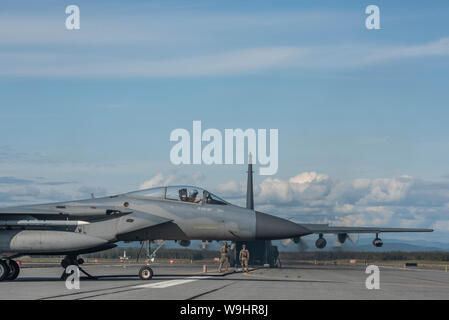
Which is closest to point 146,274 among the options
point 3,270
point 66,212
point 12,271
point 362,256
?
point 66,212

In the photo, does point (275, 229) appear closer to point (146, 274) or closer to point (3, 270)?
point (146, 274)

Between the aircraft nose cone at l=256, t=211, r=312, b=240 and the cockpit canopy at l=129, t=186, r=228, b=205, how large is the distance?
5.52ft

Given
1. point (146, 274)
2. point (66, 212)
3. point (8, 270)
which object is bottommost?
point (146, 274)

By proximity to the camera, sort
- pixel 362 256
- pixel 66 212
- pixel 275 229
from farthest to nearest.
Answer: pixel 362 256 < pixel 66 212 < pixel 275 229

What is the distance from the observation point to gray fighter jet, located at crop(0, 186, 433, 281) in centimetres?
2047

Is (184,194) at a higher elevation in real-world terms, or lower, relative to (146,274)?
higher

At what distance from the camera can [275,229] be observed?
2059 cm

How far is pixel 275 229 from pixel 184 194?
3476 mm

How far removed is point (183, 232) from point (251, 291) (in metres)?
5.91
